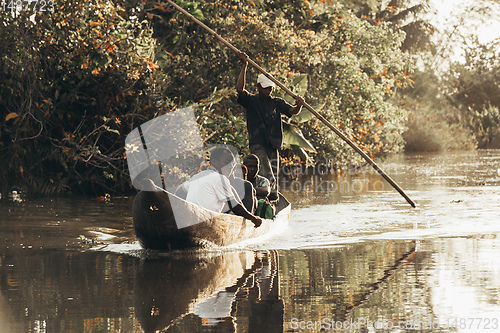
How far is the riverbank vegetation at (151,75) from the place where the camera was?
1423 centimetres

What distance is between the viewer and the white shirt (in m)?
8.72

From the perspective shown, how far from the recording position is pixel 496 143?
3834cm

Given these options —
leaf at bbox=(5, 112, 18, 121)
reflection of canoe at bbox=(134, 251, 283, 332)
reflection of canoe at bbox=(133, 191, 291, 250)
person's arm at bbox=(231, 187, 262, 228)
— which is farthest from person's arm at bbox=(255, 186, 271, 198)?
leaf at bbox=(5, 112, 18, 121)

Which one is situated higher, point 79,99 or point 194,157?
point 79,99

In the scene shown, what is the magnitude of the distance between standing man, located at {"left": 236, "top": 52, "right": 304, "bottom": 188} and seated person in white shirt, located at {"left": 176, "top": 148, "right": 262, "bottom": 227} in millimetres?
2837

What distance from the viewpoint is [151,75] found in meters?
15.4

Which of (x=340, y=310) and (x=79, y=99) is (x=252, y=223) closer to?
(x=340, y=310)

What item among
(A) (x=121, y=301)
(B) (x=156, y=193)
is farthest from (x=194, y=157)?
(A) (x=121, y=301)

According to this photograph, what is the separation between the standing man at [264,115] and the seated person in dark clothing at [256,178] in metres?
1.00

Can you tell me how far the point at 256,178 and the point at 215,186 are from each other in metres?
1.94

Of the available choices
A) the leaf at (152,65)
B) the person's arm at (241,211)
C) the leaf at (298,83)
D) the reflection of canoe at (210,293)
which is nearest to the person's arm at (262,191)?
the person's arm at (241,211)

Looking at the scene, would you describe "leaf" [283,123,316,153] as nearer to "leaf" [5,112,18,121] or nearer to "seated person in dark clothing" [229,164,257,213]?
"leaf" [5,112,18,121]

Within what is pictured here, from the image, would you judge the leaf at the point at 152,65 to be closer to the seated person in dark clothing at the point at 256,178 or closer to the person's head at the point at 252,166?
the seated person in dark clothing at the point at 256,178

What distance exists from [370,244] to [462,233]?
1576mm
